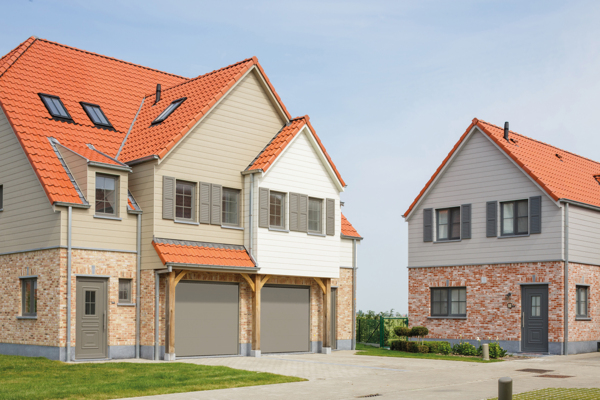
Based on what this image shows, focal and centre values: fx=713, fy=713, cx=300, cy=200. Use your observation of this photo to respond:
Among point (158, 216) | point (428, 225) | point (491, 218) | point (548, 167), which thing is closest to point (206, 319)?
point (158, 216)

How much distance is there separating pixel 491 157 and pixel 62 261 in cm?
1766

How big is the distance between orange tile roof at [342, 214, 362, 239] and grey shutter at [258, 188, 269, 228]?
204 inches

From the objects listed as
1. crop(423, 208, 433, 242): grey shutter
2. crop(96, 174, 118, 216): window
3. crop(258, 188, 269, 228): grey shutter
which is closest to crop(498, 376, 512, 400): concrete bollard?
crop(96, 174, 118, 216): window

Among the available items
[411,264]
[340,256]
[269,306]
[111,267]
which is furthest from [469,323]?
[111,267]

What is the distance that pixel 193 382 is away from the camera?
16094mm

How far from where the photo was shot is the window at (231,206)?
24.9m

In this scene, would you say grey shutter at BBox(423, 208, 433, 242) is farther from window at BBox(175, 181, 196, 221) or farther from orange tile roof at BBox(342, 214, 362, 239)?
window at BBox(175, 181, 196, 221)

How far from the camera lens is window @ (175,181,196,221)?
2350cm

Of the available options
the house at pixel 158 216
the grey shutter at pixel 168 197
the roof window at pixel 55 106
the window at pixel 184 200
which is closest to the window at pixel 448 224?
the house at pixel 158 216

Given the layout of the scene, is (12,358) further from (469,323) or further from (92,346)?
(469,323)

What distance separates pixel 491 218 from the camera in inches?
1154

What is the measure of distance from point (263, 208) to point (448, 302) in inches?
402

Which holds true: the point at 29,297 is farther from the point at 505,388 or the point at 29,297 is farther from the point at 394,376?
the point at 505,388

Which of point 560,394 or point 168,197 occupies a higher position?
point 168,197
